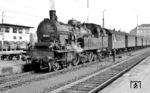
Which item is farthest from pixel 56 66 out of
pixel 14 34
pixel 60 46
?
pixel 14 34

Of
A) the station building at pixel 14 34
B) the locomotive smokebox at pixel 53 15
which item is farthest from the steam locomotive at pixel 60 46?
the station building at pixel 14 34

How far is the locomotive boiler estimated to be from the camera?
48.5 feet

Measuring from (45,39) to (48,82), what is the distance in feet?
17.9

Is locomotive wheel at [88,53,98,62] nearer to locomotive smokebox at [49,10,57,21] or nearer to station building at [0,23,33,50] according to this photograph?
locomotive smokebox at [49,10,57,21]

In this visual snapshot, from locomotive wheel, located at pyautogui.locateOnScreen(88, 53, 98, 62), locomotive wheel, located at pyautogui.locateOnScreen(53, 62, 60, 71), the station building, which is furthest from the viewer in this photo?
the station building

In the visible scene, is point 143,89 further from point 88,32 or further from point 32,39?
point 88,32

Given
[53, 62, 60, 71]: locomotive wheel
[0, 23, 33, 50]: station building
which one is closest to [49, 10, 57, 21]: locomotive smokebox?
[53, 62, 60, 71]: locomotive wheel

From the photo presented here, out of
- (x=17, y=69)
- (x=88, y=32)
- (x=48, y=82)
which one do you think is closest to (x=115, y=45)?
(x=88, y=32)

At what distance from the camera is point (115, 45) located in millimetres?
27906

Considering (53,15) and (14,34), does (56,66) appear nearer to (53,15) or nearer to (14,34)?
(53,15)

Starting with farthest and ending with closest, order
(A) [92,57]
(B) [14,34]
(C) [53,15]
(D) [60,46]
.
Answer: (B) [14,34]
(A) [92,57]
(C) [53,15]
(D) [60,46]

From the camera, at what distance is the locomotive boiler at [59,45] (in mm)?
14773

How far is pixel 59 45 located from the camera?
50.4 ft

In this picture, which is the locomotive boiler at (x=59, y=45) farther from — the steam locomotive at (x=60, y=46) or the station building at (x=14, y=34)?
the station building at (x=14, y=34)
